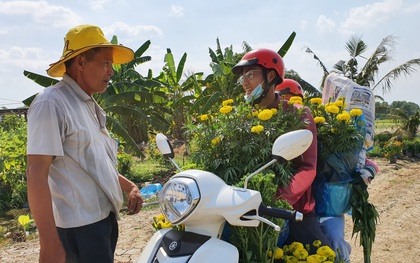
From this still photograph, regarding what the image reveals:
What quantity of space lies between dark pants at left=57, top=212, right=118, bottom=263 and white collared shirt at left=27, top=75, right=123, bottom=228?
0.13ft

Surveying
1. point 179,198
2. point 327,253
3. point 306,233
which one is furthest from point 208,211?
point 306,233

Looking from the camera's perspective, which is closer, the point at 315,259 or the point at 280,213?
the point at 280,213

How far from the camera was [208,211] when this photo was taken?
1.44 meters

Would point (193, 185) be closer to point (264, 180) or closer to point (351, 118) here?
point (264, 180)

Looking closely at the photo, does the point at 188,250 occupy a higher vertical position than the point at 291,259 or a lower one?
higher

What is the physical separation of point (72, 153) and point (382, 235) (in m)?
Answer: 5.34

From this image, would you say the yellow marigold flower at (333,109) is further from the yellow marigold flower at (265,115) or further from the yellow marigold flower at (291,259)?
the yellow marigold flower at (291,259)

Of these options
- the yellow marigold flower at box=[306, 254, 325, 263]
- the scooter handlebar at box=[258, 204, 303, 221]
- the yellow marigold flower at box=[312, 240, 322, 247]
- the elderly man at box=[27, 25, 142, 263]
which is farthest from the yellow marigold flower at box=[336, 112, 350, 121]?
the elderly man at box=[27, 25, 142, 263]

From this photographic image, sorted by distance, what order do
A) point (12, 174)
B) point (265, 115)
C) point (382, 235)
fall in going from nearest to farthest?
point (265, 115), point (382, 235), point (12, 174)

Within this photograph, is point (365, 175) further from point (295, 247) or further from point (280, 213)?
point (280, 213)

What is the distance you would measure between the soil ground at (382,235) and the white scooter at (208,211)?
2040 mm

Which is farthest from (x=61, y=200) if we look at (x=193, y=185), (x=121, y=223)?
(x=121, y=223)

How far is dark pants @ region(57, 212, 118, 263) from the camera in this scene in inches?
71.9

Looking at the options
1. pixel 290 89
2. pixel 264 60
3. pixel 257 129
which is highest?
pixel 264 60
